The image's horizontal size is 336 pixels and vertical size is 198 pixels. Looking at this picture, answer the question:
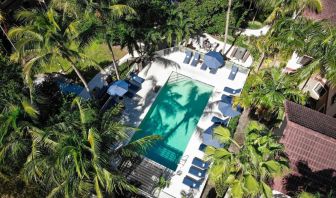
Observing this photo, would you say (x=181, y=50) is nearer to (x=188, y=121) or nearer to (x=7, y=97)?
(x=188, y=121)

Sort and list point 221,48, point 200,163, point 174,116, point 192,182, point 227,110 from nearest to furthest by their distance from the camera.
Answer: point 192,182
point 200,163
point 227,110
point 174,116
point 221,48

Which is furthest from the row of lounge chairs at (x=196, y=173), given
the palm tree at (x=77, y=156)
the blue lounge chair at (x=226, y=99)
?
the palm tree at (x=77, y=156)

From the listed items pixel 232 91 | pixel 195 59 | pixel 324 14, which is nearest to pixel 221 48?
pixel 195 59

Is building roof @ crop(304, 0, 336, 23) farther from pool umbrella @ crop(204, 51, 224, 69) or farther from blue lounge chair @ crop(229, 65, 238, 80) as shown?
pool umbrella @ crop(204, 51, 224, 69)

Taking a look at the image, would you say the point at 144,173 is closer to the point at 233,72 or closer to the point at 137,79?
the point at 137,79

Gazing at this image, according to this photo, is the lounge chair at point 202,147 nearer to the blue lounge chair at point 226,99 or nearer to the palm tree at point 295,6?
the blue lounge chair at point 226,99

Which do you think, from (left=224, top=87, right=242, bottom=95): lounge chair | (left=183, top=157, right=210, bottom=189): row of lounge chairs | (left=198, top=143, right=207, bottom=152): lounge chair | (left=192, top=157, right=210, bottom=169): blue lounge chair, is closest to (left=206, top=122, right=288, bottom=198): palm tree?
(left=183, top=157, right=210, bottom=189): row of lounge chairs
